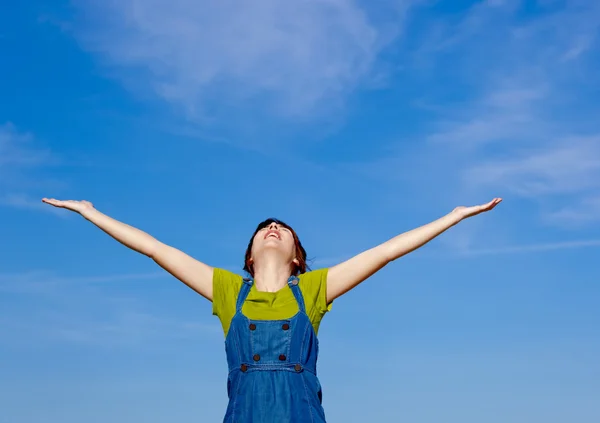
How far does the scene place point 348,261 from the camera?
629 cm

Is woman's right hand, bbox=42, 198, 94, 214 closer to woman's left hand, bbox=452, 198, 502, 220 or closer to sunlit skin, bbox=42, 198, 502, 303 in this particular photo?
sunlit skin, bbox=42, 198, 502, 303

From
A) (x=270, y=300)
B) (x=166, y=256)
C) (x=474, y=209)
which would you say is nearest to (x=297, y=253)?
(x=270, y=300)

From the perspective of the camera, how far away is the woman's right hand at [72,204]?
6.60 metres

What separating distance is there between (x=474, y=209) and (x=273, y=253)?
1675 millimetres

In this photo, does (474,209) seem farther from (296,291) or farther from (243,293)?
(243,293)

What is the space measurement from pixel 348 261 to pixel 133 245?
1776mm

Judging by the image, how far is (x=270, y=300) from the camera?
20.1 feet

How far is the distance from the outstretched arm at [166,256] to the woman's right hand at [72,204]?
0.22m

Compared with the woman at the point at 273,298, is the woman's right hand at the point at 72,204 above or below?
above

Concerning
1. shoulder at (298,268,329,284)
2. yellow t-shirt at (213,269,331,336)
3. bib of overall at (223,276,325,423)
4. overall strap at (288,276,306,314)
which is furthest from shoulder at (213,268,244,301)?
shoulder at (298,268,329,284)

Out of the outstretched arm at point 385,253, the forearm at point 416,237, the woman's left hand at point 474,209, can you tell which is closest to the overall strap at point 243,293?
the outstretched arm at point 385,253

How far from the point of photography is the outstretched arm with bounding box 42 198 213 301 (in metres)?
6.36

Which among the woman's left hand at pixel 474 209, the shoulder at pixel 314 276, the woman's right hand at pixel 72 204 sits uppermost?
the woman's right hand at pixel 72 204

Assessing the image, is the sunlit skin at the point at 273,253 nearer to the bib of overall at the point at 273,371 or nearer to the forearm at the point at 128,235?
the forearm at the point at 128,235
